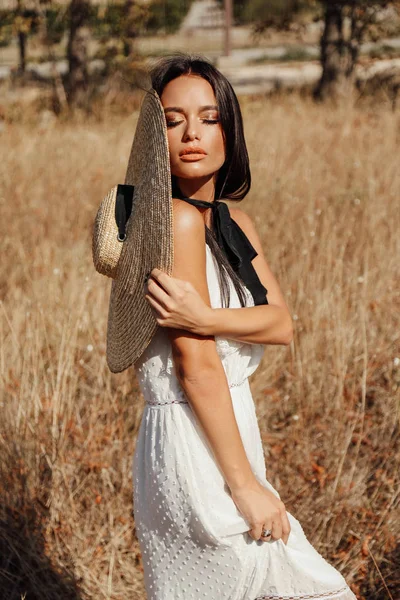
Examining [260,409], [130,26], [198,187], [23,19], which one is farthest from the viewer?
[130,26]

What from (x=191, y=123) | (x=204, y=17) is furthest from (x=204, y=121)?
(x=204, y=17)

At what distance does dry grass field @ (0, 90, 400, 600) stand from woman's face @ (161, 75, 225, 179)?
1.34 meters

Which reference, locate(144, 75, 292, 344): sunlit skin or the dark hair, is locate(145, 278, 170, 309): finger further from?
the dark hair

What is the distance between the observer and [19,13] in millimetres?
11203

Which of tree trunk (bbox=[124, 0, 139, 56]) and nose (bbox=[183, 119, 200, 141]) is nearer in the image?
nose (bbox=[183, 119, 200, 141])

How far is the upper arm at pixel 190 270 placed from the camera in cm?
158

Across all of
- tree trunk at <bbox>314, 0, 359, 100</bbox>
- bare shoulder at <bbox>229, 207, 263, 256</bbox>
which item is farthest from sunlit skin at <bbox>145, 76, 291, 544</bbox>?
tree trunk at <bbox>314, 0, 359, 100</bbox>

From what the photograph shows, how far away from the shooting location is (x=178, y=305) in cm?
155

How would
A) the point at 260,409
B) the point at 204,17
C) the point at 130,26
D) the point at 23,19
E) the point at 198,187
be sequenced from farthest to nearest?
1. the point at 204,17
2. the point at 130,26
3. the point at 23,19
4. the point at 260,409
5. the point at 198,187

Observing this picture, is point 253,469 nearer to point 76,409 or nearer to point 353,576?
point 353,576

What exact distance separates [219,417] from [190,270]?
0.97 ft

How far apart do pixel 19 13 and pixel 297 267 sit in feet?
28.5

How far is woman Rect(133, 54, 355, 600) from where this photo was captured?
158 centimetres

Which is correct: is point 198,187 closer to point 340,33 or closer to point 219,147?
point 219,147
